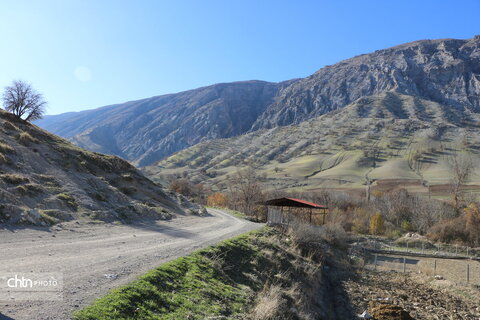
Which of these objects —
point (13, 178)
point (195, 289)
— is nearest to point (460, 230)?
point (195, 289)

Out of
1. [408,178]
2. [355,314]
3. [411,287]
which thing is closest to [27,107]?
[355,314]

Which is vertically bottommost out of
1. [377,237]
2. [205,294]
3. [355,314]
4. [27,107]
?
[377,237]

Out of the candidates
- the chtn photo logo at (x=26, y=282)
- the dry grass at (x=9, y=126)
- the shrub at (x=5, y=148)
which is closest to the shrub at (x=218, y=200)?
the dry grass at (x=9, y=126)

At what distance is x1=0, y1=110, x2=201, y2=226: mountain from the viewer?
2064 cm

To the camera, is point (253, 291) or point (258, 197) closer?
point (253, 291)

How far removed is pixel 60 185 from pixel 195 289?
18.7m

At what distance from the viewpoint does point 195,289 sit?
12656 mm

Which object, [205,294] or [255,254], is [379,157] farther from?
[205,294]

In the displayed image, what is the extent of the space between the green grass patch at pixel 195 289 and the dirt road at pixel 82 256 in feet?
1.71

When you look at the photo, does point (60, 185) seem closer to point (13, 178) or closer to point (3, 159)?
point (13, 178)

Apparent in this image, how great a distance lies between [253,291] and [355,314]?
30.1ft

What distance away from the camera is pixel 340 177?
421ft

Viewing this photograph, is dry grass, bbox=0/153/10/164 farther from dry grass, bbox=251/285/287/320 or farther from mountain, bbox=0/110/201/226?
dry grass, bbox=251/285/287/320

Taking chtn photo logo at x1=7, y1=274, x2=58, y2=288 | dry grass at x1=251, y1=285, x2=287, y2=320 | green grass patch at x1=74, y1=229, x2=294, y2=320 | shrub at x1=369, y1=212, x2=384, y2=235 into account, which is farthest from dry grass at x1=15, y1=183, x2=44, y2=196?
shrub at x1=369, y1=212, x2=384, y2=235
